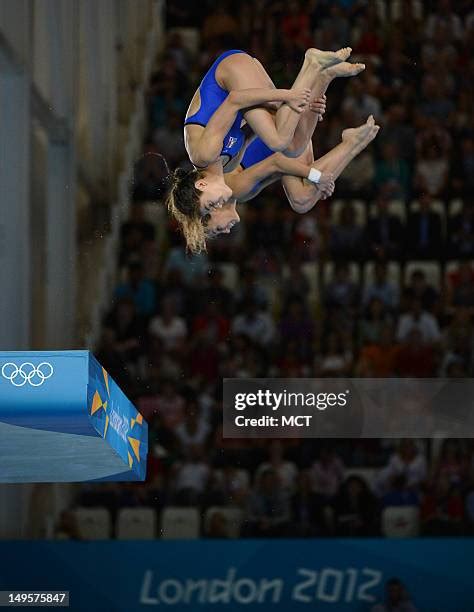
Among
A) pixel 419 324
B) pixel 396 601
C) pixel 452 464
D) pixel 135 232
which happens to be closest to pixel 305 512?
pixel 396 601

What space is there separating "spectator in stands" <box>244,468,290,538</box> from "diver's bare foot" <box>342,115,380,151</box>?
11.5 feet

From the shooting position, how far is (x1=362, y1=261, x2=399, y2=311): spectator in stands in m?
10.4

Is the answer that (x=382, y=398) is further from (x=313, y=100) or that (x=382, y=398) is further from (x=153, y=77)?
(x=153, y=77)

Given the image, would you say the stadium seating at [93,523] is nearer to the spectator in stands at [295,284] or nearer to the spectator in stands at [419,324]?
the spectator in stands at [295,284]

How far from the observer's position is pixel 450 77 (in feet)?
36.9

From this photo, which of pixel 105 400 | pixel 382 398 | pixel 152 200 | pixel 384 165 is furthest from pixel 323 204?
pixel 105 400

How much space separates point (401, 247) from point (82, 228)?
8.08 ft

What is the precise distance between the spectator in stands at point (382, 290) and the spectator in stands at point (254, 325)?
0.75 metres

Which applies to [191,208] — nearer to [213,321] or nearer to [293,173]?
[293,173]

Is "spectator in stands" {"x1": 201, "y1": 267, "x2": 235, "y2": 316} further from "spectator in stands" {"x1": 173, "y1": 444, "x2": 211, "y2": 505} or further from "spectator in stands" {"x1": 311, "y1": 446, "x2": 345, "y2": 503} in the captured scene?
"spectator in stands" {"x1": 311, "y1": 446, "x2": 345, "y2": 503}

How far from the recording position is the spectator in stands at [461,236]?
10727mm

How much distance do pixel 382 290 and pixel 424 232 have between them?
A: 61 cm

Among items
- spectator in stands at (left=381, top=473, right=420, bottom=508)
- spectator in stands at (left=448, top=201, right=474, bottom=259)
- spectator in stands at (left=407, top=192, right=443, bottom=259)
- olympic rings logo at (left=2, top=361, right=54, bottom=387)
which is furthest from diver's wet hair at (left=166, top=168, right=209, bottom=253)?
spectator in stands at (left=448, top=201, right=474, bottom=259)

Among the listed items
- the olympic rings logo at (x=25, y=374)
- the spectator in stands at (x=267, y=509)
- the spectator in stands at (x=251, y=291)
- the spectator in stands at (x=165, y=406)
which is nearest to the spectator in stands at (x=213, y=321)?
the spectator in stands at (x=251, y=291)
